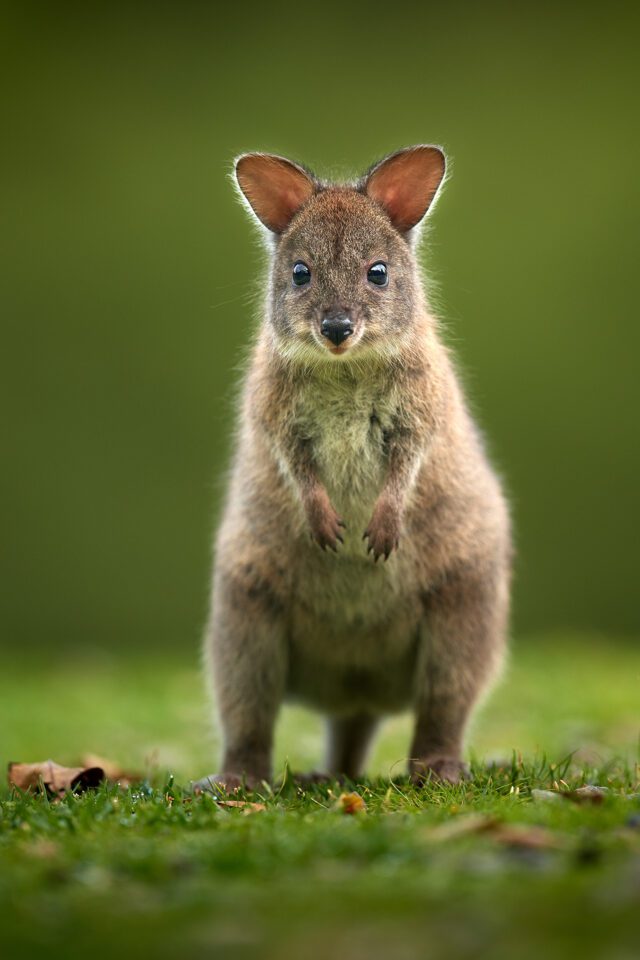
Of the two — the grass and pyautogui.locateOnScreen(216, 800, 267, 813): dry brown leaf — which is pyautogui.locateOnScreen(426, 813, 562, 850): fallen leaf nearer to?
the grass

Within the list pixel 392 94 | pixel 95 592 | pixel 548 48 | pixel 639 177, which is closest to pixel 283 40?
pixel 392 94

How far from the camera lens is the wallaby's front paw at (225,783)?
5.25 meters

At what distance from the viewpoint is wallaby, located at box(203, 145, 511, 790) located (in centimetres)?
575

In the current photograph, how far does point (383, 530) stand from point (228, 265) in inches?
471

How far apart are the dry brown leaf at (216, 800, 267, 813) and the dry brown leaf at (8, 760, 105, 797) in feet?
2.11

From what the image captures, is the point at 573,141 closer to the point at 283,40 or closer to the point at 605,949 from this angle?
the point at 283,40

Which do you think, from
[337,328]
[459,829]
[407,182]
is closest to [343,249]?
[337,328]

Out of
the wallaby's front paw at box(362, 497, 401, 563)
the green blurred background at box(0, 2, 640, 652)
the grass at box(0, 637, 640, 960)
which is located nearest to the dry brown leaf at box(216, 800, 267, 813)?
the grass at box(0, 637, 640, 960)

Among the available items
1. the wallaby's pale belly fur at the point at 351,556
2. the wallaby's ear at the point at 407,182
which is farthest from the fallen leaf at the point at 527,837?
the wallaby's ear at the point at 407,182

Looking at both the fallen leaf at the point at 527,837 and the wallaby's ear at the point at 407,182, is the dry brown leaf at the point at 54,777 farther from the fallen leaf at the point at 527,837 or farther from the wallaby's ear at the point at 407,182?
the wallaby's ear at the point at 407,182

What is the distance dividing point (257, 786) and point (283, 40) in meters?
15.6

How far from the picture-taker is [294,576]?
580cm

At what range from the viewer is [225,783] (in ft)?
18.6

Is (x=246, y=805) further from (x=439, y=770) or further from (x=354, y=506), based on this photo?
(x=354, y=506)
